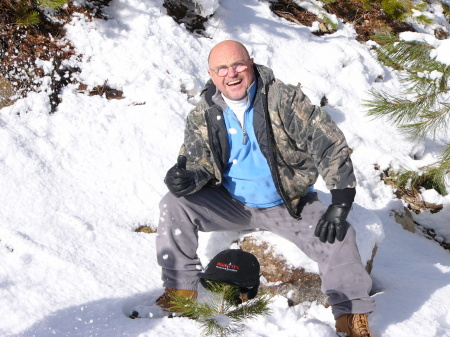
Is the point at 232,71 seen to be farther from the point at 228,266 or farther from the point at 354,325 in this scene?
the point at 354,325

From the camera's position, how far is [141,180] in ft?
13.2

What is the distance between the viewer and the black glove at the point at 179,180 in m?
2.68

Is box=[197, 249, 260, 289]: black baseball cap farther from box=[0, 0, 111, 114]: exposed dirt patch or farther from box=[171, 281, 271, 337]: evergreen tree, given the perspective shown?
box=[0, 0, 111, 114]: exposed dirt patch

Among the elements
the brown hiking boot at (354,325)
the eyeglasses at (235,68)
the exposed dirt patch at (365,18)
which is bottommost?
the brown hiking boot at (354,325)

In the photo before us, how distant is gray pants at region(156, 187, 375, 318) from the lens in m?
2.52

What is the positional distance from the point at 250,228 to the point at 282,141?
699 mm

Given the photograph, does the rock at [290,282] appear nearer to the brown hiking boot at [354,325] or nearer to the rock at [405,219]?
the brown hiking boot at [354,325]

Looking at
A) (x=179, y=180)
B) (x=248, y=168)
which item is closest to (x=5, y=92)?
(x=179, y=180)

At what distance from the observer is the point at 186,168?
2.92m

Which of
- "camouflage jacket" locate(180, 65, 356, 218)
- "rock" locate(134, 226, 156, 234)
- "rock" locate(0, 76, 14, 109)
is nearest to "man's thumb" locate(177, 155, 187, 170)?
"camouflage jacket" locate(180, 65, 356, 218)

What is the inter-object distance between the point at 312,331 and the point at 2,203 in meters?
2.45

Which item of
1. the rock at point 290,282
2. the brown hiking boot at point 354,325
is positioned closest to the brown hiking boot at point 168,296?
the rock at point 290,282

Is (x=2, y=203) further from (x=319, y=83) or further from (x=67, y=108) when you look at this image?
(x=319, y=83)

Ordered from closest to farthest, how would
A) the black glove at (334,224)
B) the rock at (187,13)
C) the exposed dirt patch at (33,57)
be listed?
the black glove at (334,224) < the exposed dirt patch at (33,57) < the rock at (187,13)
